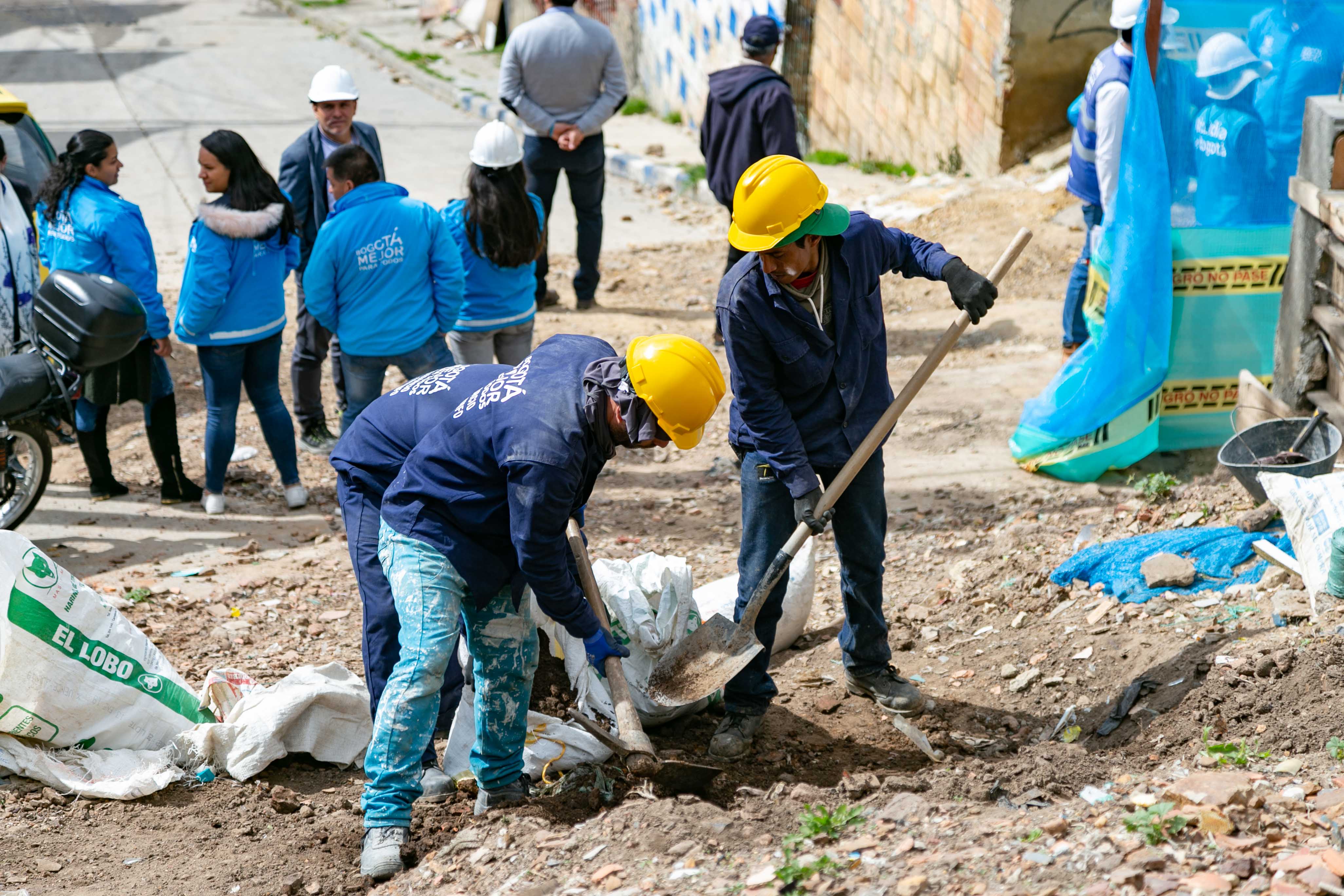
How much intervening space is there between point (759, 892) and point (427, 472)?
1.43m

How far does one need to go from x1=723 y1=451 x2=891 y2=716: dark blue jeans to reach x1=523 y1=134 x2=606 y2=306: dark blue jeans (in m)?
4.57

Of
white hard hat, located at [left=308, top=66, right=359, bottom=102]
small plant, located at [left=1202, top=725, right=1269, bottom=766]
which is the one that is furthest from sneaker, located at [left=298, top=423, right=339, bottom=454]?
small plant, located at [left=1202, top=725, right=1269, bottom=766]

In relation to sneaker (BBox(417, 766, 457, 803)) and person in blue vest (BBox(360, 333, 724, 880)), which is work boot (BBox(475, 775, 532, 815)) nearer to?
person in blue vest (BBox(360, 333, 724, 880))

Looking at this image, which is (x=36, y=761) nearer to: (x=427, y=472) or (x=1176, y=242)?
(x=427, y=472)

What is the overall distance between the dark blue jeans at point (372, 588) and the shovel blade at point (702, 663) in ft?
2.53

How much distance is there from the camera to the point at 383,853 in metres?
3.46

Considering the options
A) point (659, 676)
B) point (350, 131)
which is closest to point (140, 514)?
point (350, 131)

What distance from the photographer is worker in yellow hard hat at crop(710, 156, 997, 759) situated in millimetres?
3641

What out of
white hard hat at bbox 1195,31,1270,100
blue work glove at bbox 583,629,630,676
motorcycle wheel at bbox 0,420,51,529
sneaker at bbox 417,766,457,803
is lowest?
sneaker at bbox 417,766,457,803

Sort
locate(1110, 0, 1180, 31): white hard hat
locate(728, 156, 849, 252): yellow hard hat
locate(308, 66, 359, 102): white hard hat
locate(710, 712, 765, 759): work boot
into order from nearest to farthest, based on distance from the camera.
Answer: locate(728, 156, 849, 252): yellow hard hat → locate(710, 712, 765, 759): work boot → locate(1110, 0, 1180, 31): white hard hat → locate(308, 66, 359, 102): white hard hat

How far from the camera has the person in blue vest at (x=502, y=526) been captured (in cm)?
318

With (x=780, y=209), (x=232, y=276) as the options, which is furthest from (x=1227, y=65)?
(x=232, y=276)

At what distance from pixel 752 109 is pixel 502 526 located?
4.56 meters

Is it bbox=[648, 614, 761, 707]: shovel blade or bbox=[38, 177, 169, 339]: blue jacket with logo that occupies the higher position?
bbox=[38, 177, 169, 339]: blue jacket with logo
